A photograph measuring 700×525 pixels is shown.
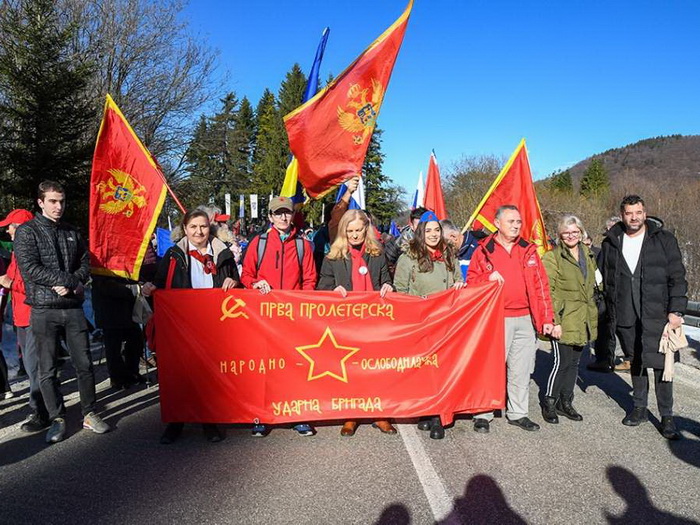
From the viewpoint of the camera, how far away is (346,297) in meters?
4.82

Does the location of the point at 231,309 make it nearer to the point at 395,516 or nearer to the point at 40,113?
the point at 395,516

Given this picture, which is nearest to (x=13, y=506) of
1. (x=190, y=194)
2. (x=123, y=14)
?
(x=123, y=14)

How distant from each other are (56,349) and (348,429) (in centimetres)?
278

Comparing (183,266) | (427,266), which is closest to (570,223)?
(427,266)

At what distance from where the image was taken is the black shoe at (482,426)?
4.77 m

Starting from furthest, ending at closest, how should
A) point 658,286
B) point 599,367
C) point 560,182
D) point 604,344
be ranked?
point 560,182, point 599,367, point 604,344, point 658,286

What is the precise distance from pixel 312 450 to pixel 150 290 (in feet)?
6.76

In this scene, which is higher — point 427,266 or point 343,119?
point 343,119

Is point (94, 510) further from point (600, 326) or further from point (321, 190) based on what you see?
point (600, 326)

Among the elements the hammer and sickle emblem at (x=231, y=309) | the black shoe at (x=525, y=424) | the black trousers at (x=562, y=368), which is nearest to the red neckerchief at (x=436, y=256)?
the black trousers at (x=562, y=368)

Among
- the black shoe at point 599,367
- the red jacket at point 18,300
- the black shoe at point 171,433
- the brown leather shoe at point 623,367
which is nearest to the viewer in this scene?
the black shoe at point 171,433

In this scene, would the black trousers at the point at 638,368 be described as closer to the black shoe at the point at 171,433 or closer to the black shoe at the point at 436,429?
the black shoe at the point at 436,429

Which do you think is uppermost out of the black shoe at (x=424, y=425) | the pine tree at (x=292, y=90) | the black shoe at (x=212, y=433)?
the pine tree at (x=292, y=90)

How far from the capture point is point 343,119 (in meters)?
5.64
